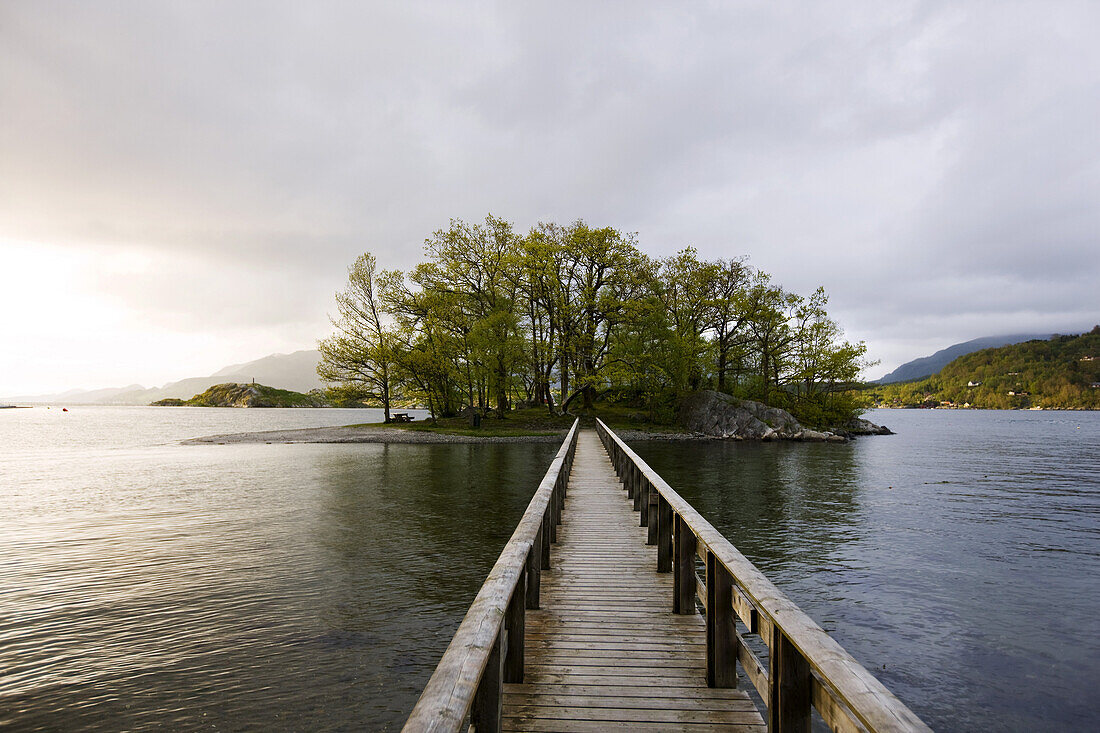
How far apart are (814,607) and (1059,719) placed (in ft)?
9.79

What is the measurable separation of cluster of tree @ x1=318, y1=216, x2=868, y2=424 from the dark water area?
20.0m

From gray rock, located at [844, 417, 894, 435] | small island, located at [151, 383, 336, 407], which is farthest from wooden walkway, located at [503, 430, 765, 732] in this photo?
small island, located at [151, 383, 336, 407]

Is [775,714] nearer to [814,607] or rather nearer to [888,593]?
[814,607]

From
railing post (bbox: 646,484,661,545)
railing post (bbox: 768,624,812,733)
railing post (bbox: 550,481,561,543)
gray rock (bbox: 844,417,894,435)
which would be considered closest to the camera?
railing post (bbox: 768,624,812,733)

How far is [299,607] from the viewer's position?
830 cm

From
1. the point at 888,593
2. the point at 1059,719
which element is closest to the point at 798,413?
the point at 888,593

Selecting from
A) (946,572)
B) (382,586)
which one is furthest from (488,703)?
(946,572)

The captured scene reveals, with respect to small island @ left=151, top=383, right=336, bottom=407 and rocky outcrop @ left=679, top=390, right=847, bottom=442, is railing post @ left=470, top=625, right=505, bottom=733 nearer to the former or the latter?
rocky outcrop @ left=679, top=390, right=847, bottom=442

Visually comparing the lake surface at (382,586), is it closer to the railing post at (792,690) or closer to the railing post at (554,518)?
the railing post at (554,518)

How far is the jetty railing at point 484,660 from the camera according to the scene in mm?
1923

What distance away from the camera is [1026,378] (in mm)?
118812

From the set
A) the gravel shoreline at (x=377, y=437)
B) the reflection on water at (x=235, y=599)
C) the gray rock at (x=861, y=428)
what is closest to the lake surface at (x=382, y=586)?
the reflection on water at (x=235, y=599)

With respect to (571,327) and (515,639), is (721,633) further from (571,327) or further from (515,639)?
(571,327)

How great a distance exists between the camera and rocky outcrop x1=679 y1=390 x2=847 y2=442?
41531 mm
